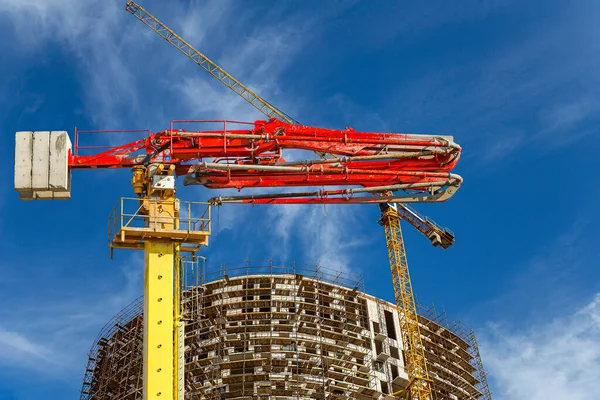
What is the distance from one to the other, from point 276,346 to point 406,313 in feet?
49.2

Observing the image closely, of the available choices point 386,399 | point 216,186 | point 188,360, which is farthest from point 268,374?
point 216,186

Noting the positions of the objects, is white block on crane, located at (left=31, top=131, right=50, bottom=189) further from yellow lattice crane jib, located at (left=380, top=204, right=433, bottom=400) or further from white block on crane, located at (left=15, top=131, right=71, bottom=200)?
yellow lattice crane jib, located at (left=380, top=204, right=433, bottom=400)

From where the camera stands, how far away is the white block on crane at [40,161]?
4100 centimetres

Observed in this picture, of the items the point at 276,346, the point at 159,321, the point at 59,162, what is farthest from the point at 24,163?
the point at 276,346

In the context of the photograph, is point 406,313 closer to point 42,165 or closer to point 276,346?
point 276,346

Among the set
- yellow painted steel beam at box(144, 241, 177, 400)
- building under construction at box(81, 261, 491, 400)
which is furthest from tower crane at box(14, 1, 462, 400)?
building under construction at box(81, 261, 491, 400)

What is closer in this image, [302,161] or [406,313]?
[302,161]

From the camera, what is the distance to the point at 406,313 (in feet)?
259

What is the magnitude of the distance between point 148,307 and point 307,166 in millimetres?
10602

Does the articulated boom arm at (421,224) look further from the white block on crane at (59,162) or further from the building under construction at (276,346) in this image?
the white block on crane at (59,162)

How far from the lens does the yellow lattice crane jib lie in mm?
74438

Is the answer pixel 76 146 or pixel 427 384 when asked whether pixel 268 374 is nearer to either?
pixel 427 384

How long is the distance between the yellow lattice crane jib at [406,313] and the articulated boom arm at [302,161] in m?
31.6

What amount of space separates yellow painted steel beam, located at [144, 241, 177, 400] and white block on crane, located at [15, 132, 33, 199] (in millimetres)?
6140
